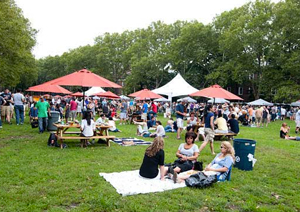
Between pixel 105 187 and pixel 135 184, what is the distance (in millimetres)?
604

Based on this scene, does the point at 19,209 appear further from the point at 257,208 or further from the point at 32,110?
the point at 32,110

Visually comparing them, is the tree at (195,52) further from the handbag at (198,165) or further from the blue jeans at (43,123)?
the handbag at (198,165)

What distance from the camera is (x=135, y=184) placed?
5441mm

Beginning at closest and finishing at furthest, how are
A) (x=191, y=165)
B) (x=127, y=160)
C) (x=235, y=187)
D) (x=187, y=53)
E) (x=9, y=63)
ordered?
(x=235, y=187) → (x=191, y=165) → (x=127, y=160) → (x=9, y=63) → (x=187, y=53)

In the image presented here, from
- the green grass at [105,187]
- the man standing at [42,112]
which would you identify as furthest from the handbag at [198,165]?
the man standing at [42,112]

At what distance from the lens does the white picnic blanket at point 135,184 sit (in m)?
5.13

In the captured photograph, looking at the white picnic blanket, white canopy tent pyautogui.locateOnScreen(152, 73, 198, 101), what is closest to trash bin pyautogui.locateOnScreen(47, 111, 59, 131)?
the white picnic blanket

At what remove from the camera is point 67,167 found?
661cm

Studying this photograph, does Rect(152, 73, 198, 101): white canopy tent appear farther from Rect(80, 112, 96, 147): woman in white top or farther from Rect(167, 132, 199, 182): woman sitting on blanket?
A: Rect(167, 132, 199, 182): woman sitting on blanket

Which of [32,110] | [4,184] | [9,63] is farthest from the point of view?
[9,63]

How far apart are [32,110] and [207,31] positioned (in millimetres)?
35223

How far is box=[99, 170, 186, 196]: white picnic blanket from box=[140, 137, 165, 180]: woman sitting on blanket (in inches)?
5.0

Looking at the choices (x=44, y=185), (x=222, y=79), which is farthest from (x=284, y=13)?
(x=44, y=185)

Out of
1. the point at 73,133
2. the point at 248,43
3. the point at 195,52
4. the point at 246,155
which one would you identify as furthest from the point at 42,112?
the point at 195,52
